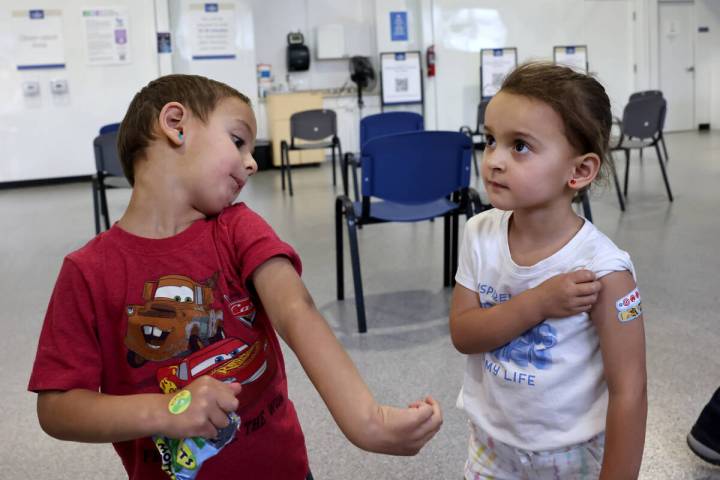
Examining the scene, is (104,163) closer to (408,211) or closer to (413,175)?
(408,211)

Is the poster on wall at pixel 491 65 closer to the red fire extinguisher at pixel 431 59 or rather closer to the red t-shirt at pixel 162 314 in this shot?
the red fire extinguisher at pixel 431 59

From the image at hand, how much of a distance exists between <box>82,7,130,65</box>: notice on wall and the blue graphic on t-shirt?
26.5ft

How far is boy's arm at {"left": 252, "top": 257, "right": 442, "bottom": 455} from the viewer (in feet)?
1.79

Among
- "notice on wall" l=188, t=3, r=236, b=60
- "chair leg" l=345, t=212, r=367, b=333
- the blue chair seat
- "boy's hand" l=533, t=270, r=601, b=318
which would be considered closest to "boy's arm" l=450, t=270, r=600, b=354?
"boy's hand" l=533, t=270, r=601, b=318

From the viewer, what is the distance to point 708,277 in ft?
9.73

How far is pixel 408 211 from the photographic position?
9.84ft

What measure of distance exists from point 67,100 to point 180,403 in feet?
27.3

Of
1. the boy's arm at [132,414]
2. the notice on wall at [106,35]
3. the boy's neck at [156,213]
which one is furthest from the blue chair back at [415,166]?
the notice on wall at [106,35]

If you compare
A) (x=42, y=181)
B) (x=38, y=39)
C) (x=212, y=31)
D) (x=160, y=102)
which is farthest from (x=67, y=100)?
(x=160, y=102)

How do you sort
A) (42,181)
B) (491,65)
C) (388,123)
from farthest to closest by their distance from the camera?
(491,65) → (42,181) → (388,123)

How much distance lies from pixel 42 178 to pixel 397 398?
7.42 metres

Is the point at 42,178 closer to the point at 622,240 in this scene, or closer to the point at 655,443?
the point at 622,240

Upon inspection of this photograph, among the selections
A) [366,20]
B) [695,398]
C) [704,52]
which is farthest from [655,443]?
[704,52]

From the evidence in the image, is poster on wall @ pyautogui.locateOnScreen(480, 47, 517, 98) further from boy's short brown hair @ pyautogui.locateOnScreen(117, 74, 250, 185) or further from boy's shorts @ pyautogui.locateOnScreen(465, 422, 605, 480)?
boy's short brown hair @ pyautogui.locateOnScreen(117, 74, 250, 185)
